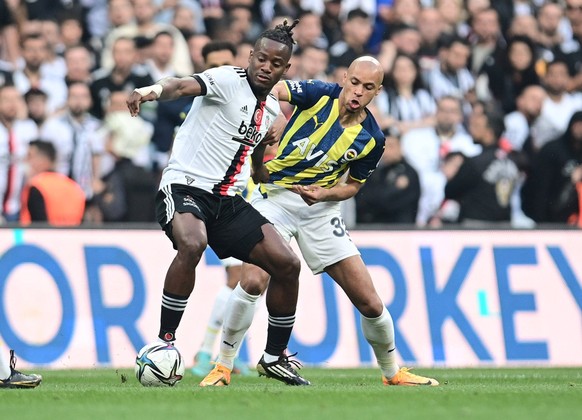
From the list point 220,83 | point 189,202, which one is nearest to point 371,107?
point 220,83

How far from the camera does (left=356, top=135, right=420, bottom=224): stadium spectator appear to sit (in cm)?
1534

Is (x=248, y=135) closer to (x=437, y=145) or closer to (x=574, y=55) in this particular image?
(x=437, y=145)

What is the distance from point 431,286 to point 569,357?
1.64 metres

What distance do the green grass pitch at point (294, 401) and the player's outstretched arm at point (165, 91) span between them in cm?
181

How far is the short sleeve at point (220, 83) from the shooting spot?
29.5 feet

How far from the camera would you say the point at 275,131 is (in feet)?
31.4

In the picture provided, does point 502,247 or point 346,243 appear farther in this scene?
point 502,247

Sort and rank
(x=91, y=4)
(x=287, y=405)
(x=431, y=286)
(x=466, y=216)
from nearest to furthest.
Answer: (x=287, y=405)
(x=431, y=286)
(x=466, y=216)
(x=91, y=4)

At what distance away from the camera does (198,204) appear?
30.0ft

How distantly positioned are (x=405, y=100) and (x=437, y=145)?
0.84 meters

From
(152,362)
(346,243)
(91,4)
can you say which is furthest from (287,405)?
(91,4)

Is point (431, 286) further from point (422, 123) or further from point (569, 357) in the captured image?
point (422, 123)

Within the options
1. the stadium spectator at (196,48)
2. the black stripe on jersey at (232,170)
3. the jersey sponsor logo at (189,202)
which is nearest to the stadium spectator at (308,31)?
the stadium spectator at (196,48)

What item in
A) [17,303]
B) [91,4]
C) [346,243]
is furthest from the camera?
[91,4]
